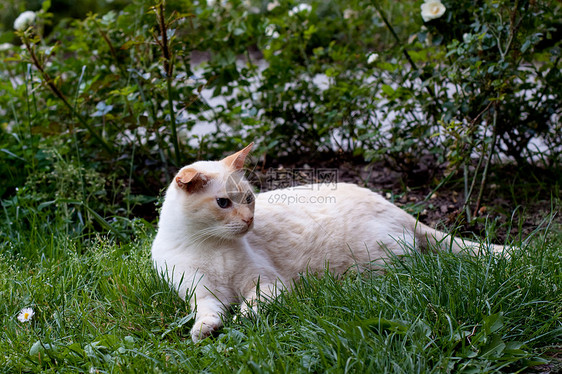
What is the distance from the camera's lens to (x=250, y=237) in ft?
9.06

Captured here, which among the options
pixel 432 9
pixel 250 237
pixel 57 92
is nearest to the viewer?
pixel 250 237

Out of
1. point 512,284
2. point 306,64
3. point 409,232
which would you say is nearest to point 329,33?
point 306,64

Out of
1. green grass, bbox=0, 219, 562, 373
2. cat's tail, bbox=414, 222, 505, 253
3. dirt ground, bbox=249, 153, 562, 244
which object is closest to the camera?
green grass, bbox=0, 219, 562, 373

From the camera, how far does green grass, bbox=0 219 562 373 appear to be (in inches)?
73.5

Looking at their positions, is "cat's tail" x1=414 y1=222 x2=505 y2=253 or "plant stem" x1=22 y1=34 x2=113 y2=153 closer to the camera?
"cat's tail" x1=414 y1=222 x2=505 y2=253

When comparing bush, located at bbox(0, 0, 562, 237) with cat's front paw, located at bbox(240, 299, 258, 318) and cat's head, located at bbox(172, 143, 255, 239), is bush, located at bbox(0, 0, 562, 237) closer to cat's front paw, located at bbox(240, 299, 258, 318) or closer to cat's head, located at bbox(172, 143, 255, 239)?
cat's head, located at bbox(172, 143, 255, 239)

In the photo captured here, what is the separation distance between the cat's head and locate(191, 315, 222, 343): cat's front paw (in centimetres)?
41

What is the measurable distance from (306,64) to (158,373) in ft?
9.83

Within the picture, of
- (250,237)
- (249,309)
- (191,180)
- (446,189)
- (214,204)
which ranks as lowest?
(249,309)

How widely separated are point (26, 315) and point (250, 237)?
1095 mm

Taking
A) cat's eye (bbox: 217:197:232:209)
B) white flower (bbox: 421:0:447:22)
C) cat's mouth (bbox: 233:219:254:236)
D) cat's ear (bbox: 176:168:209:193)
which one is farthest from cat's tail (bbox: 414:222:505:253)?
white flower (bbox: 421:0:447:22)

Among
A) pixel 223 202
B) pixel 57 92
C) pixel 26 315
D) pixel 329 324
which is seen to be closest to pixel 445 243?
pixel 329 324

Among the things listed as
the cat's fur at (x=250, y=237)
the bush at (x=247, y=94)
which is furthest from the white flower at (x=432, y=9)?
the cat's fur at (x=250, y=237)

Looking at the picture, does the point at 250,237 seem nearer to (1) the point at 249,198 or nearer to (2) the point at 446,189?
(1) the point at 249,198
